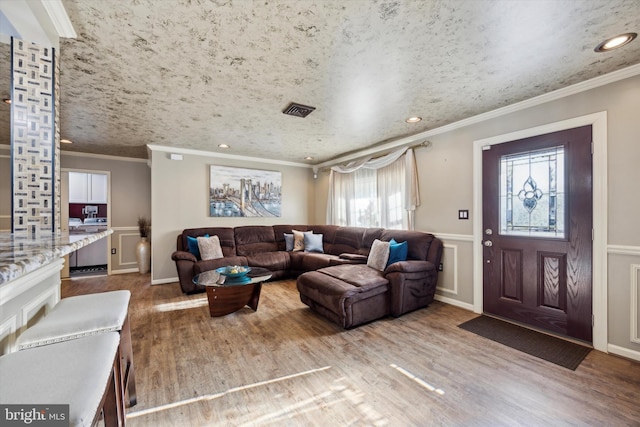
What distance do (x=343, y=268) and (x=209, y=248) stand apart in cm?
227

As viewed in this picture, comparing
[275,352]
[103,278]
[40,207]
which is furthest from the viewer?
[103,278]

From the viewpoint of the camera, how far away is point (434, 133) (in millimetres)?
3629

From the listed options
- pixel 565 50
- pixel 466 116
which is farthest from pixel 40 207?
pixel 466 116

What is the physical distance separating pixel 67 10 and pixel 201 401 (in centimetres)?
250

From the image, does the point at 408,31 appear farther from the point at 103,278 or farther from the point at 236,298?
the point at 103,278

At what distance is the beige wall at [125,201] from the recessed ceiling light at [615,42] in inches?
271

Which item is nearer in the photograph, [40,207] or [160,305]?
[40,207]

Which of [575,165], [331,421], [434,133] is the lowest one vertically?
[331,421]

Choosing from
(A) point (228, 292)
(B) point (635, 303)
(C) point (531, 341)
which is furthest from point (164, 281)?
(B) point (635, 303)

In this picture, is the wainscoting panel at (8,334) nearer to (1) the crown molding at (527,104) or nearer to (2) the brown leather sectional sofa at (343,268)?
(2) the brown leather sectional sofa at (343,268)

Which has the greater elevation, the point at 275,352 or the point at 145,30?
the point at 145,30

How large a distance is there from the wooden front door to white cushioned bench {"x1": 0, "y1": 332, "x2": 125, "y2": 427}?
3.44 meters

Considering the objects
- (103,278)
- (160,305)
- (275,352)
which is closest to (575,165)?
(275,352)

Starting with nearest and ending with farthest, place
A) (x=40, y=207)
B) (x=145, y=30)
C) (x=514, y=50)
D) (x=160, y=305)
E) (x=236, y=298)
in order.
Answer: (x=40, y=207) → (x=145, y=30) → (x=514, y=50) → (x=236, y=298) → (x=160, y=305)
